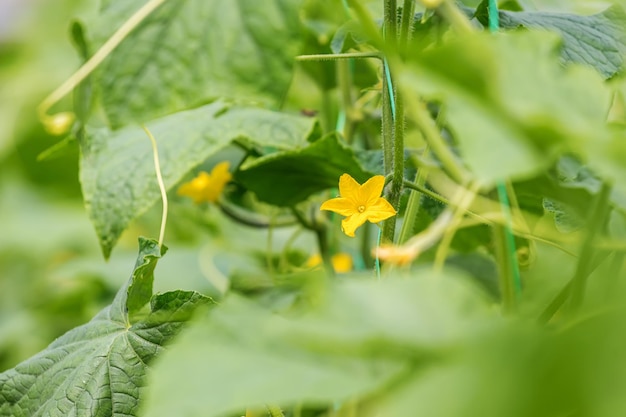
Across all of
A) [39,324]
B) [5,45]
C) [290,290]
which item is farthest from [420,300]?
[5,45]

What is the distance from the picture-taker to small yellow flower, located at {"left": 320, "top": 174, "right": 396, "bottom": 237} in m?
0.52

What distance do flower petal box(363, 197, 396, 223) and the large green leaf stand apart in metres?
0.20

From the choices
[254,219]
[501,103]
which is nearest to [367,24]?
[501,103]

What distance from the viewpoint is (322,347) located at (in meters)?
0.30

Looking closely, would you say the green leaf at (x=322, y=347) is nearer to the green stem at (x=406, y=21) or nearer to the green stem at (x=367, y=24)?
the green stem at (x=367, y=24)

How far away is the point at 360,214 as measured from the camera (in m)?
0.53

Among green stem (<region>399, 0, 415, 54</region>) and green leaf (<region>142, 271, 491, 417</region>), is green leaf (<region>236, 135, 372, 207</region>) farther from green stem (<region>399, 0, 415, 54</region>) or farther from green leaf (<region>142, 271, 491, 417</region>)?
green leaf (<region>142, 271, 491, 417</region>)

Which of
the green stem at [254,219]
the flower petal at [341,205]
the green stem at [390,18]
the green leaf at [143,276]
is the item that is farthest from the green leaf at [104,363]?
the green stem at [254,219]

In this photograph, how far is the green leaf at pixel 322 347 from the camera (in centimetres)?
30

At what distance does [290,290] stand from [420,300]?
0.64 metres

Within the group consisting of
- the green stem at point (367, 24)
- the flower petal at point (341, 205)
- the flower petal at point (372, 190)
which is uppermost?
the green stem at point (367, 24)

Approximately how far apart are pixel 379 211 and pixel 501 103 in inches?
8.8

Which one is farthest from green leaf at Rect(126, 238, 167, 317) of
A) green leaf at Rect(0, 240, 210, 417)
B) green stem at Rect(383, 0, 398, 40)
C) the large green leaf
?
the large green leaf

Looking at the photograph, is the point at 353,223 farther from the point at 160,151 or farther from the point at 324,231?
the point at 324,231
